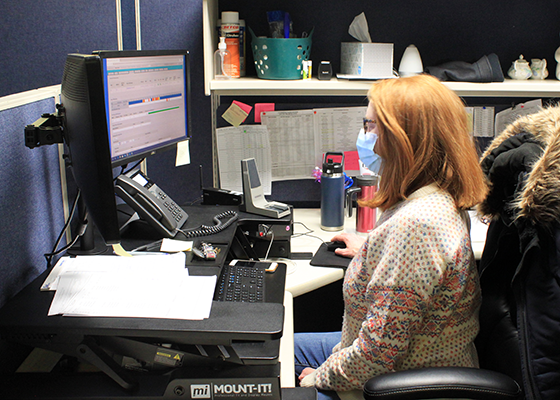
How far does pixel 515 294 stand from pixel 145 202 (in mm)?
849

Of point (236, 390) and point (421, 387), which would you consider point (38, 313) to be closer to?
point (236, 390)

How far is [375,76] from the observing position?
1571 mm

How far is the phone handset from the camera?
4.00 feet

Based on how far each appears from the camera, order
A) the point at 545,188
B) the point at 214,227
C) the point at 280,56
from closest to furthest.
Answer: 1. the point at 545,188
2. the point at 214,227
3. the point at 280,56

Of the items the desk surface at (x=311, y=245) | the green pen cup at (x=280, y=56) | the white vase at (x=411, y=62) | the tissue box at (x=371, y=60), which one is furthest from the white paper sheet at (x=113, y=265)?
the white vase at (x=411, y=62)

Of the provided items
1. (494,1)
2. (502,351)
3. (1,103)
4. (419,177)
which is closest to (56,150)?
(1,103)

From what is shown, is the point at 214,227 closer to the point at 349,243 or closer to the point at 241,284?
the point at 241,284

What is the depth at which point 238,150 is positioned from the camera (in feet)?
5.83

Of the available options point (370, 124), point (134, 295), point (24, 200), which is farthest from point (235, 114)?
point (134, 295)

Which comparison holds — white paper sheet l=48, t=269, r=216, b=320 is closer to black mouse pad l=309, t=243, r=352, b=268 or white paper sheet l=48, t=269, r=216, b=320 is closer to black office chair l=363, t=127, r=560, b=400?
black office chair l=363, t=127, r=560, b=400

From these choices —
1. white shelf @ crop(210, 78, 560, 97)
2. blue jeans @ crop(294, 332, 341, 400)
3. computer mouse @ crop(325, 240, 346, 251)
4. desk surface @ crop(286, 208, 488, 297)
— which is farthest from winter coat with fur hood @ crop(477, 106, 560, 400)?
white shelf @ crop(210, 78, 560, 97)

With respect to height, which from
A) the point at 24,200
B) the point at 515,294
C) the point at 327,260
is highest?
the point at 24,200

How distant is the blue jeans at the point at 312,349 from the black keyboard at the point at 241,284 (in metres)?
0.26

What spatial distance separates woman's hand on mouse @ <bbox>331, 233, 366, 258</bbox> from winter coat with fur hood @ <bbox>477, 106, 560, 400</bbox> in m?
0.42
